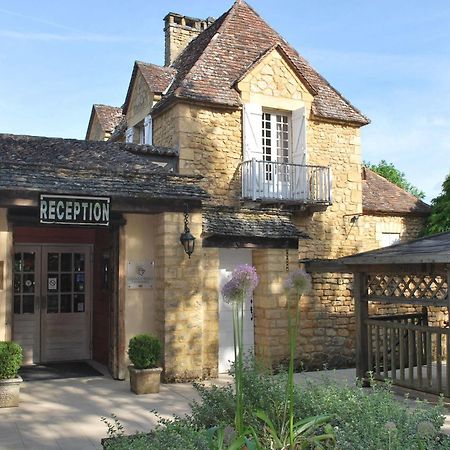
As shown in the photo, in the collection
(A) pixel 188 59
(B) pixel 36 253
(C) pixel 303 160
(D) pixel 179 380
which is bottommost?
(D) pixel 179 380

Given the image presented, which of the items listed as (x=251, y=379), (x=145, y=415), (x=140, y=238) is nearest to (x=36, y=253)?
(x=140, y=238)

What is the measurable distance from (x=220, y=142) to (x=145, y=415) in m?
6.28

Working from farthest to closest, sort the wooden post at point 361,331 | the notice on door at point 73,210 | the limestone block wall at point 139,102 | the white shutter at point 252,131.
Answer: the limestone block wall at point 139,102 → the white shutter at point 252,131 → the wooden post at point 361,331 → the notice on door at point 73,210

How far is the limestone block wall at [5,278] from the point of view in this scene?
869 centimetres

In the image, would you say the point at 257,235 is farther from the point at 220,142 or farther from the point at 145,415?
the point at 145,415

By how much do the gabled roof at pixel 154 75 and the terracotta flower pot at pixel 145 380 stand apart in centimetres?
695

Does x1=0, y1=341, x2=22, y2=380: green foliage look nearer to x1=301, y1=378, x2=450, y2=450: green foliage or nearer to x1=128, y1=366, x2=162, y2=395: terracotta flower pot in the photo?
x1=128, y1=366, x2=162, y2=395: terracotta flower pot

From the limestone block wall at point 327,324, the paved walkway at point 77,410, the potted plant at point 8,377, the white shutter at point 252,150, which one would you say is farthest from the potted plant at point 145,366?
the white shutter at point 252,150

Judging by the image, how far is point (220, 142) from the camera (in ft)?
38.1

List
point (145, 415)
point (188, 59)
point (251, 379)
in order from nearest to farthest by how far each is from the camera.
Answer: point (251, 379)
point (145, 415)
point (188, 59)

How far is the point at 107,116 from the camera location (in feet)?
60.2

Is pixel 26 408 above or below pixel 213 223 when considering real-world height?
below

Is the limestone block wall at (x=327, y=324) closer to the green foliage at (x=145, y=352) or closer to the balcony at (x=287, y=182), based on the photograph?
the balcony at (x=287, y=182)

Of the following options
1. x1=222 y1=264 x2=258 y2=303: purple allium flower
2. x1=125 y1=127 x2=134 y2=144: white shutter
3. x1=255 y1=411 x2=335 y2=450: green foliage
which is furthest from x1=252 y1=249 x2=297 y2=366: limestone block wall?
x1=222 y1=264 x2=258 y2=303: purple allium flower
